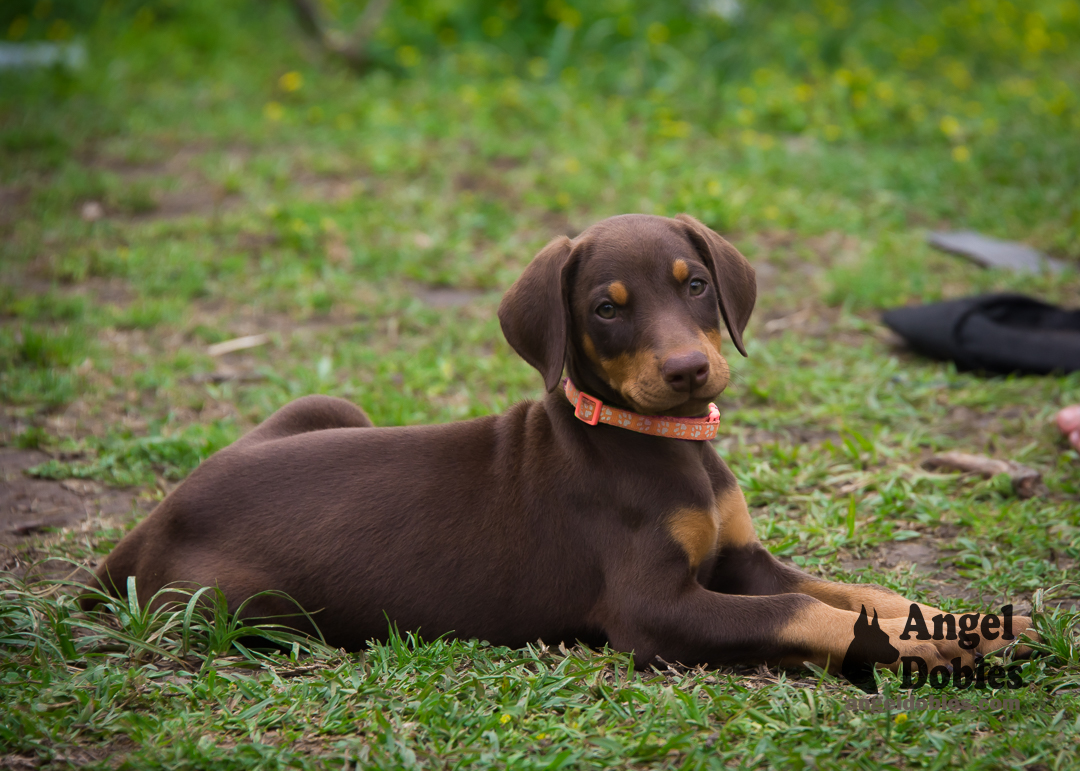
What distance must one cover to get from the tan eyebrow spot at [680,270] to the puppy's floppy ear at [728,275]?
19cm

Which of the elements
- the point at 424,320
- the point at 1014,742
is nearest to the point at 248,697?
the point at 1014,742

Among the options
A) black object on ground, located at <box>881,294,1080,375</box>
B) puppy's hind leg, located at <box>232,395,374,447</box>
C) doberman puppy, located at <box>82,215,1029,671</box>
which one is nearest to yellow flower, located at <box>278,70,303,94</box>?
black object on ground, located at <box>881,294,1080,375</box>

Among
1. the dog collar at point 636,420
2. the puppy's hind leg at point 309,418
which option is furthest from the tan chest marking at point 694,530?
the puppy's hind leg at point 309,418

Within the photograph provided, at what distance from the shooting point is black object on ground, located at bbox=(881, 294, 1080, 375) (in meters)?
5.18

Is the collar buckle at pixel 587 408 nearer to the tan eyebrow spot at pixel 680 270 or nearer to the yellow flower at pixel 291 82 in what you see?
the tan eyebrow spot at pixel 680 270

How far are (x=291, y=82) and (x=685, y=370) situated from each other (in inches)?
313

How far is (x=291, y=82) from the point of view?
9.76 m

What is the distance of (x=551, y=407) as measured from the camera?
3352mm

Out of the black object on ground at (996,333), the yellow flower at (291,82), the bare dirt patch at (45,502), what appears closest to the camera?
the bare dirt patch at (45,502)

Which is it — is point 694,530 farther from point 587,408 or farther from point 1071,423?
point 1071,423

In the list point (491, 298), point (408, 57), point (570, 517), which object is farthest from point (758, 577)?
point (408, 57)

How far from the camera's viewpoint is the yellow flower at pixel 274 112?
30.3ft

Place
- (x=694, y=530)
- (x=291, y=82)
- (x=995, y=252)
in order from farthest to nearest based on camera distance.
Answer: (x=291, y=82)
(x=995, y=252)
(x=694, y=530)

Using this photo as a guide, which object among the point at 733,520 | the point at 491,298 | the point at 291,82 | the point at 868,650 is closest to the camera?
the point at 868,650
